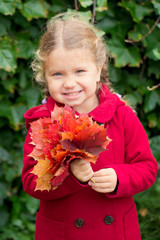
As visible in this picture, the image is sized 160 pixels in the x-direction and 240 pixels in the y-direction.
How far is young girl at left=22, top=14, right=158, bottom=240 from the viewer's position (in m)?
1.56

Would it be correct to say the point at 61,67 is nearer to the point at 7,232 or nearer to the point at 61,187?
the point at 61,187

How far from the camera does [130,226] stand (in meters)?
1.71

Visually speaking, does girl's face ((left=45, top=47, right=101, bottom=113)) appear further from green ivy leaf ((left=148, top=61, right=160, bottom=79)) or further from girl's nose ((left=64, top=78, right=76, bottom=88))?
green ivy leaf ((left=148, top=61, right=160, bottom=79))

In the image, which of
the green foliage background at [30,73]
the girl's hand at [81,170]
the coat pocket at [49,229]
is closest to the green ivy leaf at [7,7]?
the green foliage background at [30,73]

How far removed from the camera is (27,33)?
2.70 metres

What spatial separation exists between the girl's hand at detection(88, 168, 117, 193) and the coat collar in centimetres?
25

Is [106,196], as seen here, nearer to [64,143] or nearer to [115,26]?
[64,143]

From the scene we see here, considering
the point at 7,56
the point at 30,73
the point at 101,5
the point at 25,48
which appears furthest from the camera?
the point at 30,73

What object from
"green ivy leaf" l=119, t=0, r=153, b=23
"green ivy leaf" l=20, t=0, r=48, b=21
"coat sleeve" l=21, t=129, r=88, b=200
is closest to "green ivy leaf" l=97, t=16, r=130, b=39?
"green ivy leaf" l=119, t=0, r=153, b=23

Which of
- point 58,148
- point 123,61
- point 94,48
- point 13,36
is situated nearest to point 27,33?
point 13,36

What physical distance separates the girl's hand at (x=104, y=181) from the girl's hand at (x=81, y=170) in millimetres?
89

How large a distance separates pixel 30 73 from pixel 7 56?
302 mm

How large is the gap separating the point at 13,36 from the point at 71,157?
1.69 metres

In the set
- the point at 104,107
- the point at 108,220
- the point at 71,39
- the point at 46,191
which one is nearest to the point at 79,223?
the point at 108,220
